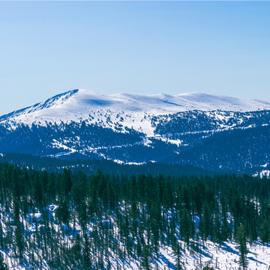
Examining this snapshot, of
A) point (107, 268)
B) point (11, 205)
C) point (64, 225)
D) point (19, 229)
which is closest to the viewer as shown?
point (107, 268)

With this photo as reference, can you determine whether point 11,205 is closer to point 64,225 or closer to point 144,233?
point 64,225

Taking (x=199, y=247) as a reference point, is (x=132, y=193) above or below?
above

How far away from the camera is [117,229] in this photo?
177m

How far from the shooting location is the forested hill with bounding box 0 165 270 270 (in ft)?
508

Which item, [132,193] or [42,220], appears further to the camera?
[132,193]

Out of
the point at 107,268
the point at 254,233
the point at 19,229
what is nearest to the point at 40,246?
the point at 19,229

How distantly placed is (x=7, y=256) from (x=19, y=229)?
11.6 meters

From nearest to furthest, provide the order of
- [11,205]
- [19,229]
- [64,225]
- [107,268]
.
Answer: [107,268] → [19,229] → [64,225] → [11,205]

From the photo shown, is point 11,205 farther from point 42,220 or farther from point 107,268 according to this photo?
point 107,268

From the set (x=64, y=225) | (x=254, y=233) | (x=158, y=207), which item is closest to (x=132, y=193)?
(x=158, y=207)

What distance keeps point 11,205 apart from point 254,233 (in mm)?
83608

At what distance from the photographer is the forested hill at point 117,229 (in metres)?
155

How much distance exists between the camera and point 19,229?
16338 cm

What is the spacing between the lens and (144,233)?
17450 centimetres
